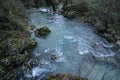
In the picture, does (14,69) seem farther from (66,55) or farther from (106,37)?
(106,37)

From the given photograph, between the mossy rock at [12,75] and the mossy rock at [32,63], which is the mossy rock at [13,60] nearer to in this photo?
the mossy rock at [32,63]

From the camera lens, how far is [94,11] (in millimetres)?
20625

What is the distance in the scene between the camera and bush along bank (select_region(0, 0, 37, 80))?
440 inches

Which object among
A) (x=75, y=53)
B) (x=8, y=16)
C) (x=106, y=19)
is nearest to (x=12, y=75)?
(x=75, y=53)

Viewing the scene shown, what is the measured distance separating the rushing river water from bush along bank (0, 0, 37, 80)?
0.80 m

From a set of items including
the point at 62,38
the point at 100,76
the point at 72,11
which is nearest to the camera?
the point at 100,76

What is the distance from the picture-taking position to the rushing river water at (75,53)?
11.5 metres

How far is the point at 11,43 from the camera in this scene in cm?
1272

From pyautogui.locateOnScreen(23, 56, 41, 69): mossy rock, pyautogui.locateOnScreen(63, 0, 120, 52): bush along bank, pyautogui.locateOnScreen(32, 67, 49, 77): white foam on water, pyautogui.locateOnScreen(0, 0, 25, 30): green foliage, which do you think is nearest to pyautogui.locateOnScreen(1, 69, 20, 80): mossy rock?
pyautogui.locateOnScreen(23, 56, 41, 69): mossy rock

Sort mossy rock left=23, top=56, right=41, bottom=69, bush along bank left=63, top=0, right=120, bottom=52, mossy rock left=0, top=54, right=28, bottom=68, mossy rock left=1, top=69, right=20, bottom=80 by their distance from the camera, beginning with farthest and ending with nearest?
bush along bank left=63, top=0, right=120, bottom=52
mossy rock left=23, top=56, right=41, bottom=69
mossy rock left=0, top=54, right=28, bottom=68
mossy rock left=1, top=69, right=20, bottom=80

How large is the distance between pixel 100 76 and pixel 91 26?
925 cm

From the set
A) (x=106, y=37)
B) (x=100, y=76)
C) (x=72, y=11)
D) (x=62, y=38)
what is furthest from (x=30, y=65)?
(x=72, y=11)

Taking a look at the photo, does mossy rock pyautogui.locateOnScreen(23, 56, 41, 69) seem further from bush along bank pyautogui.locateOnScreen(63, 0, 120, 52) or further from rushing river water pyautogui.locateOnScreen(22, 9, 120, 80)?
bush along bank pyautogui.locateOnScreen(63, 0, 120, 52)

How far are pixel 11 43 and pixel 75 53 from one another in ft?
14.6
